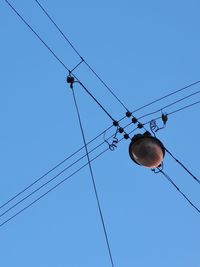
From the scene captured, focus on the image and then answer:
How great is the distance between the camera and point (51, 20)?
27.8 ft

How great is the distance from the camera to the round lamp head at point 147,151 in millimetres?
6531

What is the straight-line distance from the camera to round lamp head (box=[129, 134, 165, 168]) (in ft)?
21.4

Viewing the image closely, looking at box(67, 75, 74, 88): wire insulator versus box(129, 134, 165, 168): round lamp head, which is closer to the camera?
box(129, 134, 165, 168): round lamp head

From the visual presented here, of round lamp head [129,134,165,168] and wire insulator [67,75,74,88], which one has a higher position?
wire insulator [67,75,74,88]

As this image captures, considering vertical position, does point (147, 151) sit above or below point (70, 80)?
below

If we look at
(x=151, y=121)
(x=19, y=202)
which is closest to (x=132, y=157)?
(x=151, y=121)

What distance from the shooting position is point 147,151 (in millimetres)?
6570

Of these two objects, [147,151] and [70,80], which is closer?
[147,151]

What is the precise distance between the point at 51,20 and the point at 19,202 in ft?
11.3

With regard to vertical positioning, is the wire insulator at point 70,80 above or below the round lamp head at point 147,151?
above

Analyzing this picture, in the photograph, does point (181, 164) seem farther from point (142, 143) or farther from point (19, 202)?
point (19, 202)

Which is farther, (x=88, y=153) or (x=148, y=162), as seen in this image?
(x=88, y=153)

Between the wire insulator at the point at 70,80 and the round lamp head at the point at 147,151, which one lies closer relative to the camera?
the round lamp head at the point at 147,151

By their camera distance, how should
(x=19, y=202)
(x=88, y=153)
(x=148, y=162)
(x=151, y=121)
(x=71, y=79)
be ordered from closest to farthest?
(x=148, y=162) < (x=151, y=121) < (x=71, y=79) < (x=88, y=153) < (x=19, y=202)
